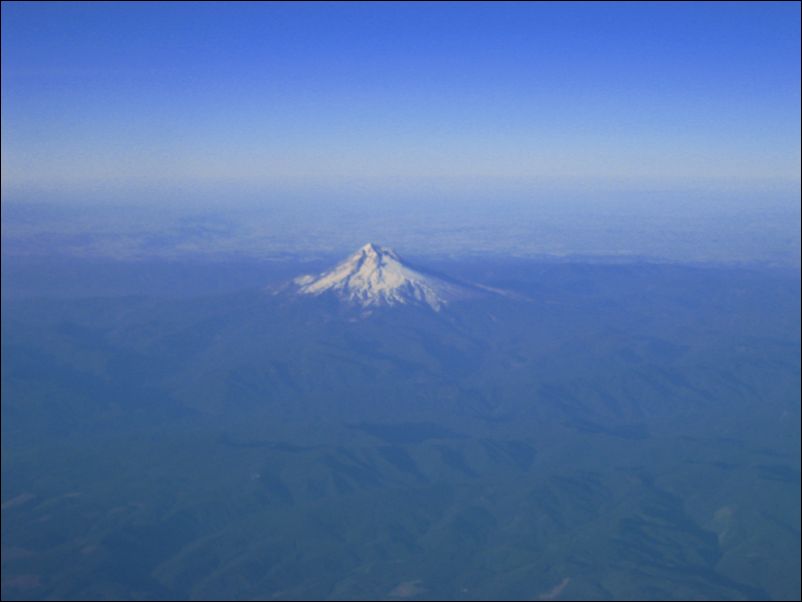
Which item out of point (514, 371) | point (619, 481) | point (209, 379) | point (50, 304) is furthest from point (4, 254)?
point (619, 481)

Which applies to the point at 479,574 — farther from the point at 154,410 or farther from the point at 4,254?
the point at 4,254

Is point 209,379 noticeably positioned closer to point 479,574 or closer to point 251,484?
point 251,484

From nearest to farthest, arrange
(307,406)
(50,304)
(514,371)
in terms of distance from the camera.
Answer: (307,406) → (514,371) → (50,304)

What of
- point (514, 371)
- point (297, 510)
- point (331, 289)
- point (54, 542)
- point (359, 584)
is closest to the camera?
point (359, 584)

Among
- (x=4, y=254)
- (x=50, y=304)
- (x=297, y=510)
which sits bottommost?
(x=297, y=510)

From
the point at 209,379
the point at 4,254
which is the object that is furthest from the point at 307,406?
the point at 4,254

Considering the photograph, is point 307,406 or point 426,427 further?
point 307,406

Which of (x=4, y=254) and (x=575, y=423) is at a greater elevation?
(x=4, y=254)
